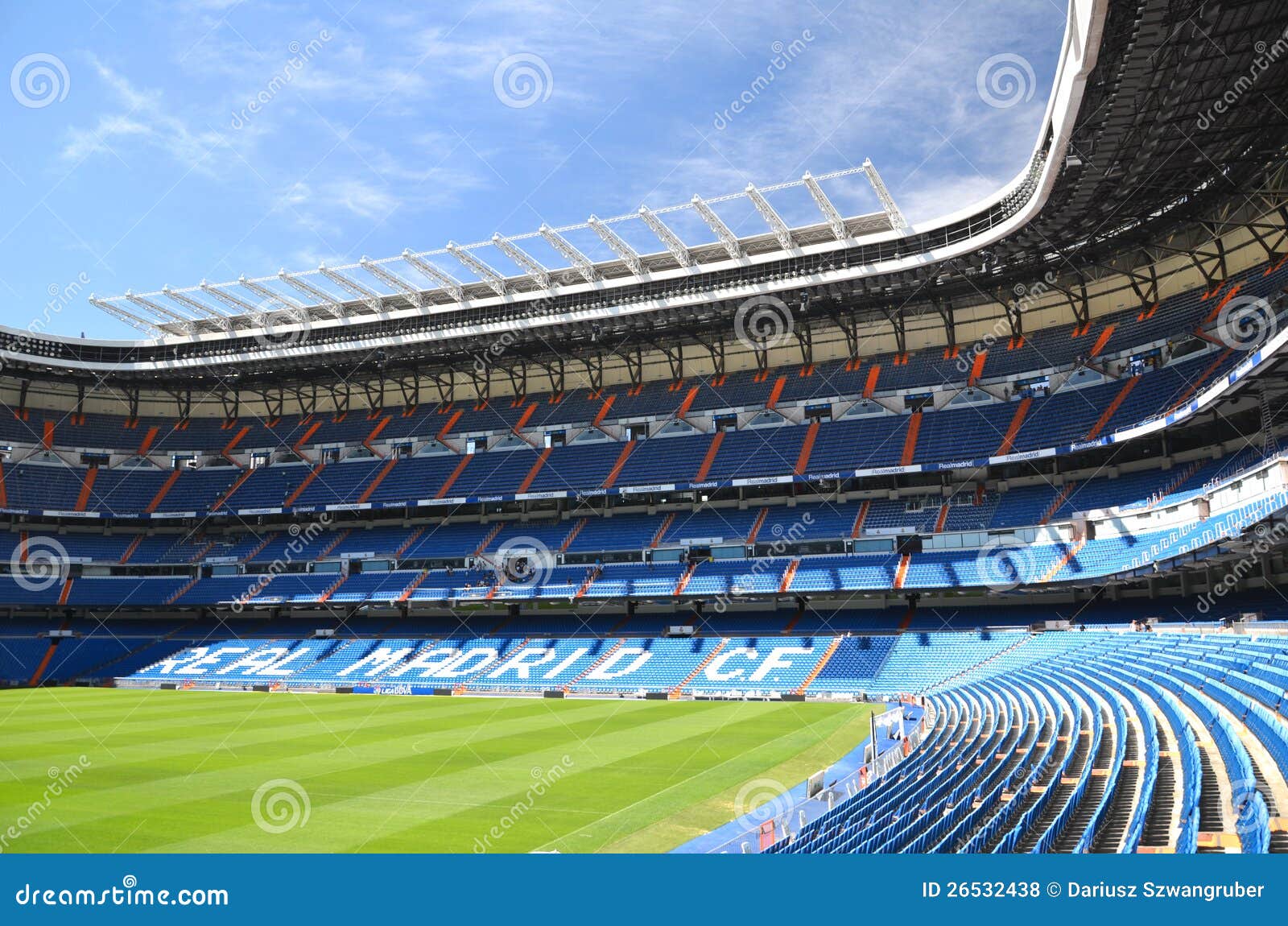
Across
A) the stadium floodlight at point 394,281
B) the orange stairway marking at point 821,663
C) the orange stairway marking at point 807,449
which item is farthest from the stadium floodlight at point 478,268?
the orange stairway marking at point 821,663

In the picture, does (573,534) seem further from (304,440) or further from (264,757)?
(264,757)

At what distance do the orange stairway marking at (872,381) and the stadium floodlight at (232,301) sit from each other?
32.9 metres

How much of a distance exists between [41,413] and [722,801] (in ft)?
207

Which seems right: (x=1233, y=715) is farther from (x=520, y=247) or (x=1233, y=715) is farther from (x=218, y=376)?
(x=218, y=376)

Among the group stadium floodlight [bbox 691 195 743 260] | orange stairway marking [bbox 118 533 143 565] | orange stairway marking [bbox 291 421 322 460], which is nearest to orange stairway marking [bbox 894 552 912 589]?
stadium floodlight [bbox 691 195 743 260]

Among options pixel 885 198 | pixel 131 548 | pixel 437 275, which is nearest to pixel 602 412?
pixel 437 275

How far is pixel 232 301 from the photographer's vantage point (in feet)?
161

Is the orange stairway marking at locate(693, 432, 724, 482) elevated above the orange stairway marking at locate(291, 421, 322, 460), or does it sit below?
below

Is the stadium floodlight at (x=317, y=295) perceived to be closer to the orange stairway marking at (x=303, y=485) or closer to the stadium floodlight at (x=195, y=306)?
the stadium floodlight at (x=195, y=306)

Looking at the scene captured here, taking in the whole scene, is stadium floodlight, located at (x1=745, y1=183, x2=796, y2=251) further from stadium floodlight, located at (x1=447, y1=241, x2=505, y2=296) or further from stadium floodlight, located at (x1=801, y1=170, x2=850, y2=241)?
stadium floodlight, located at (x1=447, y1=241, x2=505, y2=296)

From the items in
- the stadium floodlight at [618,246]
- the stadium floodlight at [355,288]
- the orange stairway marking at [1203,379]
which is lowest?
the orange stairway marking at [1203,379]

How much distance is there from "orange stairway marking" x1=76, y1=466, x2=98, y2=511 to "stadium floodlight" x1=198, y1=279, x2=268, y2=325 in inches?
769

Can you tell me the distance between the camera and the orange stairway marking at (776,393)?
178 ft

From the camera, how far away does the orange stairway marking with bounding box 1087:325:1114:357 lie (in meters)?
44.6
